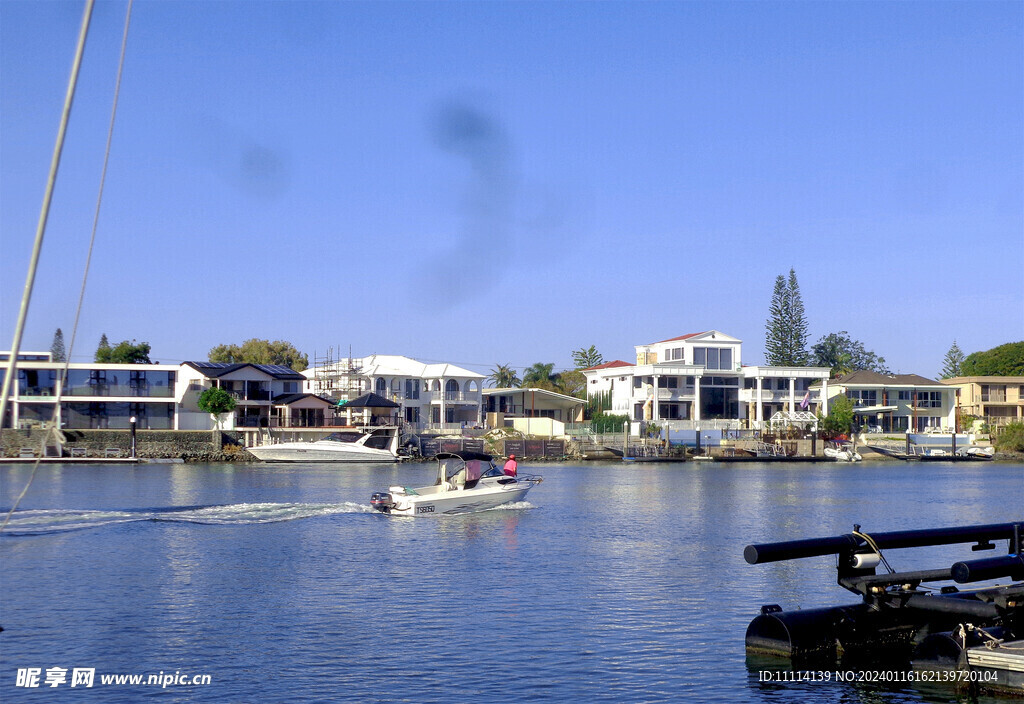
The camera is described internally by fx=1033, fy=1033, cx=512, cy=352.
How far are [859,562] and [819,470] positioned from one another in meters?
75.5

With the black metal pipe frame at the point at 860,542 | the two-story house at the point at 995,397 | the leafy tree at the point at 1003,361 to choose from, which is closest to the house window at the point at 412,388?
the two-story house at the point at 995,397

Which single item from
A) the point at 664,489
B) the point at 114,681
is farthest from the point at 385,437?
the point at 114,681

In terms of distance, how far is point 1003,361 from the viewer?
5576 inches

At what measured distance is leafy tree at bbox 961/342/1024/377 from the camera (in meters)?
139

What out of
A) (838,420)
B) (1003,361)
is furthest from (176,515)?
(1003,361)

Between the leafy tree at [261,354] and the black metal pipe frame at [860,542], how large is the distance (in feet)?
379

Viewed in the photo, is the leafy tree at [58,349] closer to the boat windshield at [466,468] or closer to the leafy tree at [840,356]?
the boat windshield at [466,468]

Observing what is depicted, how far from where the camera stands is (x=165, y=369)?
96938 mm

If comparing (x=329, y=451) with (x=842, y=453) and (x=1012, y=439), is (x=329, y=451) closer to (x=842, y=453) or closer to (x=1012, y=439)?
(x=842, y=453)

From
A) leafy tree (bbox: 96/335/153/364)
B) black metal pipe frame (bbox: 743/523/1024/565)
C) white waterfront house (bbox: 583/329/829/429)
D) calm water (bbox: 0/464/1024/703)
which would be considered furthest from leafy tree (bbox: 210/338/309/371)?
black metal pipe frame (bbox: 743/523/1024/565)

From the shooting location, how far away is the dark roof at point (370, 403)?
→ 96.1 metres

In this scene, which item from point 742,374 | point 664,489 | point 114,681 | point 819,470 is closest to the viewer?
point 114,681

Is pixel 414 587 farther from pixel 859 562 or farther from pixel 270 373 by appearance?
pixel 270 373

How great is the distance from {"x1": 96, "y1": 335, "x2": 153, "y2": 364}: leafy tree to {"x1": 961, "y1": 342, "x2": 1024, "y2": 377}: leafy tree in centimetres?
10848
